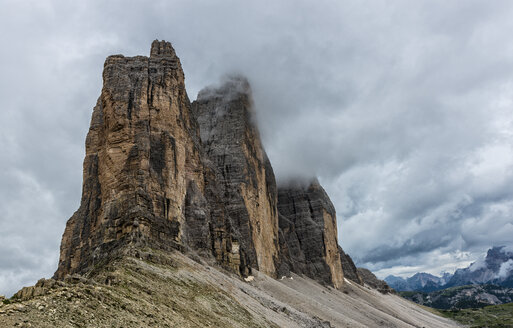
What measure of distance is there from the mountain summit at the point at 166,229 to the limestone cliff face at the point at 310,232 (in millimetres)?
10999

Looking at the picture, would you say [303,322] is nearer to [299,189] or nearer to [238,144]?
[238,144]

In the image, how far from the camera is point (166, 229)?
46.1 meters

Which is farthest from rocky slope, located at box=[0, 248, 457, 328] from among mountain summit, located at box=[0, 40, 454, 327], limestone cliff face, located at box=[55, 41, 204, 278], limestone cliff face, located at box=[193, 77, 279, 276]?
limestone cliff face, located at box=[193, 77, 279, 276]

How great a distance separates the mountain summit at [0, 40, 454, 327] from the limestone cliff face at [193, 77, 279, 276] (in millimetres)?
289

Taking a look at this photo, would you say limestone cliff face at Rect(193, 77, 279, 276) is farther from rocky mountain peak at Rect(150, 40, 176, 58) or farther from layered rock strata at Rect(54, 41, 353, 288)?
rocky mountain peak at Rect(150, 40, 176, 58)

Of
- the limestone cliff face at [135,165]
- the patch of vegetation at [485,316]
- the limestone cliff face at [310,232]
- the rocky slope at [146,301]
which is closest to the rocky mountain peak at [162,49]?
the limestone cliff face at [135,165]

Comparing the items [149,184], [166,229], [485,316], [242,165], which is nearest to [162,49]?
[149,184]

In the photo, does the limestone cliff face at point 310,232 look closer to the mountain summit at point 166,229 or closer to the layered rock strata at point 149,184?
the mountain summit at point 166,229

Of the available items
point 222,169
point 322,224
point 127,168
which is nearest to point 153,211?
point 127,168

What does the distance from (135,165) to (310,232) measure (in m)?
79.3

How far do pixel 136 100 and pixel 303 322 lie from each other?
33169 mm

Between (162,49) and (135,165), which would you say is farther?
(162,49)

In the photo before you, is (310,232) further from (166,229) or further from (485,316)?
(485,316)

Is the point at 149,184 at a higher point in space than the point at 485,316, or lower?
higher
